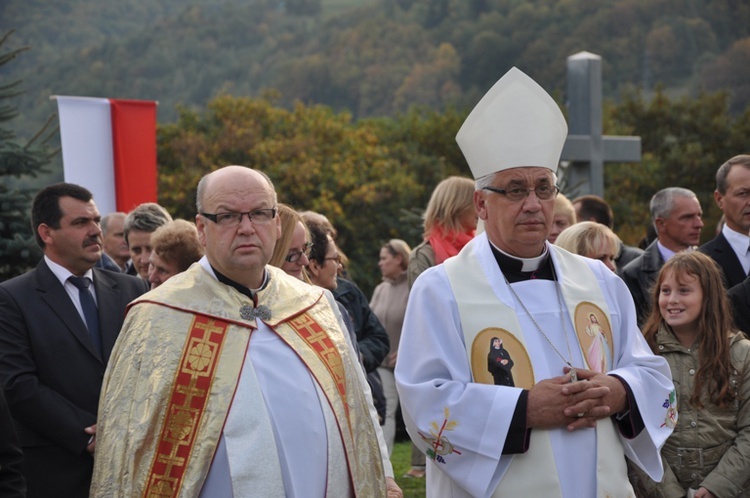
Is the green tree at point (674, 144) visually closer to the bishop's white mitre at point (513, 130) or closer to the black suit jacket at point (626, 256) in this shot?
the black suit jacket at point (626, 256)

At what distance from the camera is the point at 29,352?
5047mm

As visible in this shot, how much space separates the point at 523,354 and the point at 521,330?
0.10 meters

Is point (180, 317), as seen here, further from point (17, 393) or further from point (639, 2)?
point (639, 2)

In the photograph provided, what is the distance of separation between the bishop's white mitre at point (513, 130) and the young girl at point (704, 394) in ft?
4.88

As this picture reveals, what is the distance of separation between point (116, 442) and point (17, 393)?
125cm

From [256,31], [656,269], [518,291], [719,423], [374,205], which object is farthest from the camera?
[256,31]

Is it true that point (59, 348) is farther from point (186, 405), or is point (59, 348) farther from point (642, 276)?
point (642, 276)

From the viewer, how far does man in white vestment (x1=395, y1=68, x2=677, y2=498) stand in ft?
12.8

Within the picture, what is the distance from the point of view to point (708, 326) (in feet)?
17.6

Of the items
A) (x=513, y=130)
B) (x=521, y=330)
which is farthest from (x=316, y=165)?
(x=521, y=330)

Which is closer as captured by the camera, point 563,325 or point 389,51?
point 563,325

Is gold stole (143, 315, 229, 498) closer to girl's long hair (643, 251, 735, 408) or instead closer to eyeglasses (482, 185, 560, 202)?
eyeglasses (482, 185, 560, 202)

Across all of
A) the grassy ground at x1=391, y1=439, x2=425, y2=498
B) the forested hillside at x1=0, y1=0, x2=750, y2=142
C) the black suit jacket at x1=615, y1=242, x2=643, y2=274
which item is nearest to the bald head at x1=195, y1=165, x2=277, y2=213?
the black suit jacket at x1=615, y1=242, x2=643, y2=274

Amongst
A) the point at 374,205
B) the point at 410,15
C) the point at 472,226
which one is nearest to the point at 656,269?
the point at 472,226
